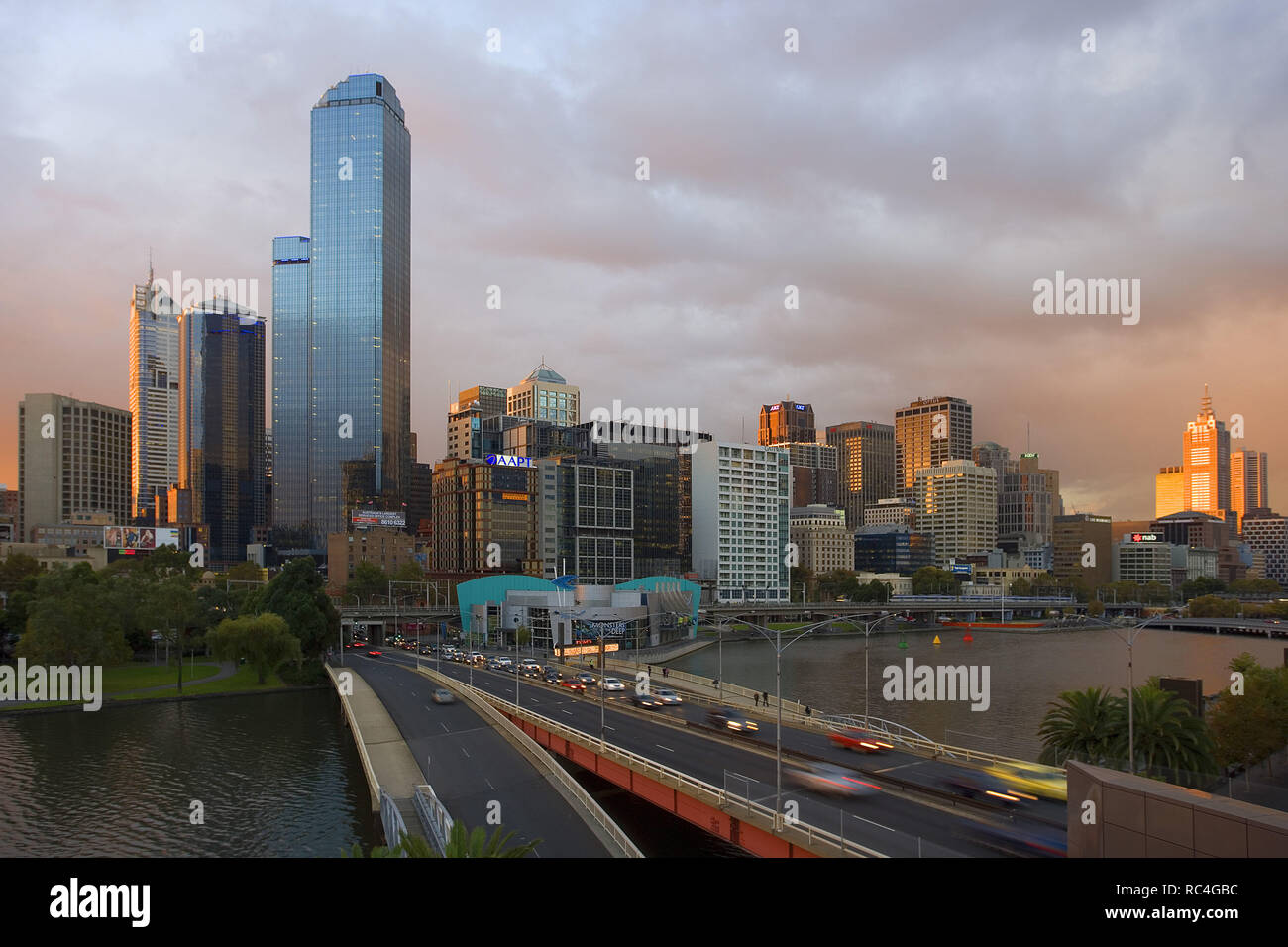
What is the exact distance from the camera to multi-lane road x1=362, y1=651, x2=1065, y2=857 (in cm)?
2569

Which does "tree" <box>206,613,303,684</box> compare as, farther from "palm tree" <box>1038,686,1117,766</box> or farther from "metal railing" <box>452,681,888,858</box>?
"palm tree" <box>1038,686,1117,766</box>

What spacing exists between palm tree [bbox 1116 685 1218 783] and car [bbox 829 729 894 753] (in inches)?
370

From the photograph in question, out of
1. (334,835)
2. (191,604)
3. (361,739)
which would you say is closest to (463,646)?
(191,604)

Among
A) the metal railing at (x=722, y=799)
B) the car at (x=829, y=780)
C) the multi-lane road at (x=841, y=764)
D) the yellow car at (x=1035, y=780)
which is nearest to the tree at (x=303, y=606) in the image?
the multi-lane road at (x=841, y=764)

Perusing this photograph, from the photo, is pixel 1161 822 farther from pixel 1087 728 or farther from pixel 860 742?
pixel 860 742

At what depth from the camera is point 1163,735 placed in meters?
33.7

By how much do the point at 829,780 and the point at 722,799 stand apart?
518 centimetres

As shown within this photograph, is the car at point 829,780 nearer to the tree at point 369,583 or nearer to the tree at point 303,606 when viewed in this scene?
the tree at point 303,606

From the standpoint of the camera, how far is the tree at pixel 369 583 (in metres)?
156

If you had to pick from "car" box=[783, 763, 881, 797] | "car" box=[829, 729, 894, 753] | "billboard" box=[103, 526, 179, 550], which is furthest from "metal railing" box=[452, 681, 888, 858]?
"billboard" box=[103, 526, 179, 550]

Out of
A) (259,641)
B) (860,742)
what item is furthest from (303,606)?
(860,742)
